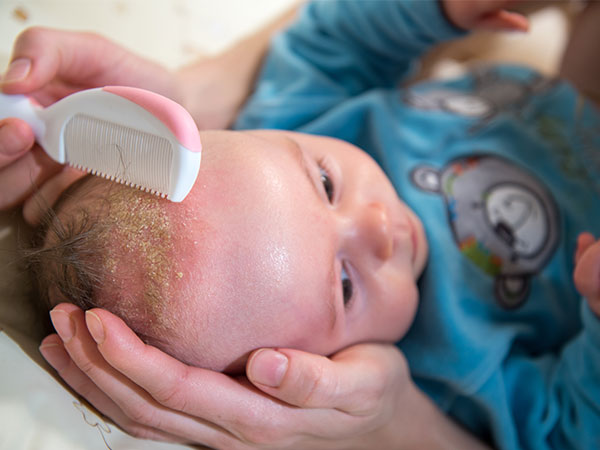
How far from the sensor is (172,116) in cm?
53

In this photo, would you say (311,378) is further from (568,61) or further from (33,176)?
(568,61)

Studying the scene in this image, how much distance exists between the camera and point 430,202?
100cm

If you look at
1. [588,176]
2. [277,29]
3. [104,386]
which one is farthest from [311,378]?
[277,29]

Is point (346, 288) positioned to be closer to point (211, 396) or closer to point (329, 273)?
point (329, 273)

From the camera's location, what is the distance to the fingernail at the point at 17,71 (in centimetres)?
70

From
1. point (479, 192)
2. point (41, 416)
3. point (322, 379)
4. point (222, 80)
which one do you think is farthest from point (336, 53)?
point (41, 416)

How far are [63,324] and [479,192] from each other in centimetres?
82

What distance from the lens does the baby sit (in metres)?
0.61

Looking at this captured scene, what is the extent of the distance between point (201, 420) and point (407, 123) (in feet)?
2.68

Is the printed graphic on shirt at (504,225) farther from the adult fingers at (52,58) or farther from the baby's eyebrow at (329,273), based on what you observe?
the adult fingers at (52,58)

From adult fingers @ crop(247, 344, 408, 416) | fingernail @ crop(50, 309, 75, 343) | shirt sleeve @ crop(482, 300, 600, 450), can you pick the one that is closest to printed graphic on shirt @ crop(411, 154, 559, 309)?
shirt sleeve @ crop(482, 300, 600, 450)

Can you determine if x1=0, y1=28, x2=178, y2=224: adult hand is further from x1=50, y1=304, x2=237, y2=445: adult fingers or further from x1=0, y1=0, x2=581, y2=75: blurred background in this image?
x1=0, y1=0, x2=581, y2=75: blurred background

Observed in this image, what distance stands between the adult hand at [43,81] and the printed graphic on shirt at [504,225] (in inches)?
26.0

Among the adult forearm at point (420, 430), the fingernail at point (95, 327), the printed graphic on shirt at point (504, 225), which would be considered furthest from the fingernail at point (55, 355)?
the printed graphic on shirt at point (504, 225)
